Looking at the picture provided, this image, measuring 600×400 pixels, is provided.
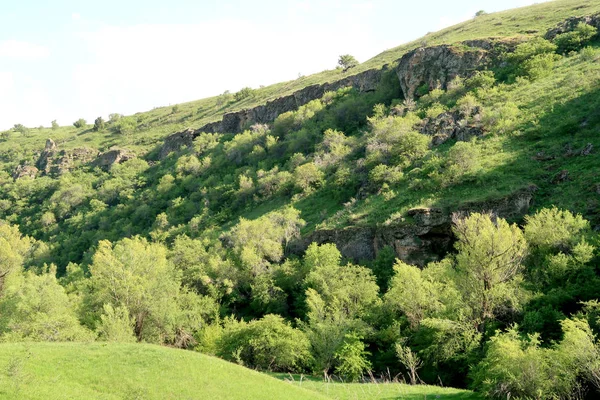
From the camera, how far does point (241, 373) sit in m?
24.9

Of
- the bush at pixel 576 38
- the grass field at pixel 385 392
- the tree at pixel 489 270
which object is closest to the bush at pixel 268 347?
the grass field at pixel 385 392

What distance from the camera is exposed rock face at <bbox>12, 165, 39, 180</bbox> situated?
440 feet

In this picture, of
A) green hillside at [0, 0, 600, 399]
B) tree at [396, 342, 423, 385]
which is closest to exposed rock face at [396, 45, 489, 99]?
green hillside at [0, 0, 600, 399]

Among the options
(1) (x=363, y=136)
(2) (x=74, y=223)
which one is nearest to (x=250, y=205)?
(1) (x=363, y=136)

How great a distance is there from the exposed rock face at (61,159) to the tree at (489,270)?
129006mm

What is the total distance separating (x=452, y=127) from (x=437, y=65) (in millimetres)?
26222

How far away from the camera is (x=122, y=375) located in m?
22.6

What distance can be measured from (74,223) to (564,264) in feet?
325

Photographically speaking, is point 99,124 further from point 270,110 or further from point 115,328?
point 115,328

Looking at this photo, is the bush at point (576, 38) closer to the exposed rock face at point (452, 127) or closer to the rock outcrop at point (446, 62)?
the rock outcrop at point (446, 62)

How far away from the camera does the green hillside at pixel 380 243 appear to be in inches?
1166

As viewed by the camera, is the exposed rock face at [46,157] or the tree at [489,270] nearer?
the tree at [489,270]

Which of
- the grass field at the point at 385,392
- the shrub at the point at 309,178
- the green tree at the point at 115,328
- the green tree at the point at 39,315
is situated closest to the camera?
the grass field at the point at 385,392

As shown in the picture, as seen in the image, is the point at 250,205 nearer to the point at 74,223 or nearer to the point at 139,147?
the point at 74,223
